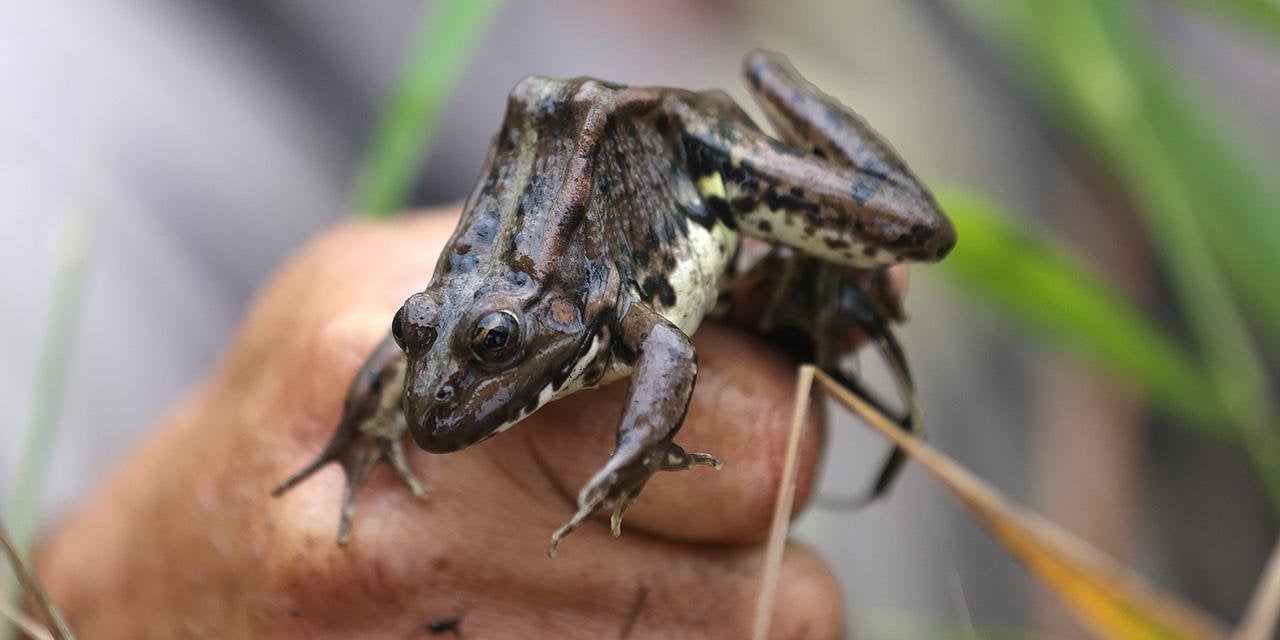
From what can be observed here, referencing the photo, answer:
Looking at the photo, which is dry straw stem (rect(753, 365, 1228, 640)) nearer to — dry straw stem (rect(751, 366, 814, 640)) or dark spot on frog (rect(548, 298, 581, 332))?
dry straw stem (rect(751, 366, 814, 640))

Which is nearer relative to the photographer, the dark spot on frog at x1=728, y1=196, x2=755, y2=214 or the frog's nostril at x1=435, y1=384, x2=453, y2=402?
the frog's nostril at x1=435, y1=384, x2=453, y2=402

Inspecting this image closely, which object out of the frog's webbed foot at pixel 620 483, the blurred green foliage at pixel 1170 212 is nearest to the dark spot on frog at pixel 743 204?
the frog's webbed foot at pixel 620 483

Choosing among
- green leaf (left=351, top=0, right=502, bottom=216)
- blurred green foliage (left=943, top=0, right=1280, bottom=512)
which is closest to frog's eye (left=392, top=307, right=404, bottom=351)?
green leaf (left=351, top=0, right=502, bottom=216)

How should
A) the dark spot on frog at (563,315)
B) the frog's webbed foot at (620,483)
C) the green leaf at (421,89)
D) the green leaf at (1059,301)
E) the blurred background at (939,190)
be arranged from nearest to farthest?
the frog's webbed foot at (620,483) < the dark spot on frog at (563,315) < the green leaf at (1059,301) < the green leaf at (421,89) < the blurred background at (939,190)

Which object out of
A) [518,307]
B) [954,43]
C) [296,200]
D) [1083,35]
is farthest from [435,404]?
[954,43]

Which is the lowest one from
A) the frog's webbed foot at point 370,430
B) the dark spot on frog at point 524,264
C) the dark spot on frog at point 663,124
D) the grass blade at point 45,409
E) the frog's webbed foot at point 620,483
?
the grass blade at point 45,409

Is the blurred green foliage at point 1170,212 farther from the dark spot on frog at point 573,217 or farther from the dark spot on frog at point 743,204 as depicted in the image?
the dark spot on frog at point 573,217

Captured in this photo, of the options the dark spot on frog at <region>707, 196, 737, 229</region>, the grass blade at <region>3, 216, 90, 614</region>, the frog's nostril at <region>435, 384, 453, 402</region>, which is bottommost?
the grass blade at <region>3, 216, 90, 614</region>

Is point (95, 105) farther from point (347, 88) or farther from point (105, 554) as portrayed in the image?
point (105, 554)

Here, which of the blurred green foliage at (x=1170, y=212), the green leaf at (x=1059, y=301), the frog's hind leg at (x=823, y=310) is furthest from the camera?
the blurred green foliage at (x=1170, y=212)
